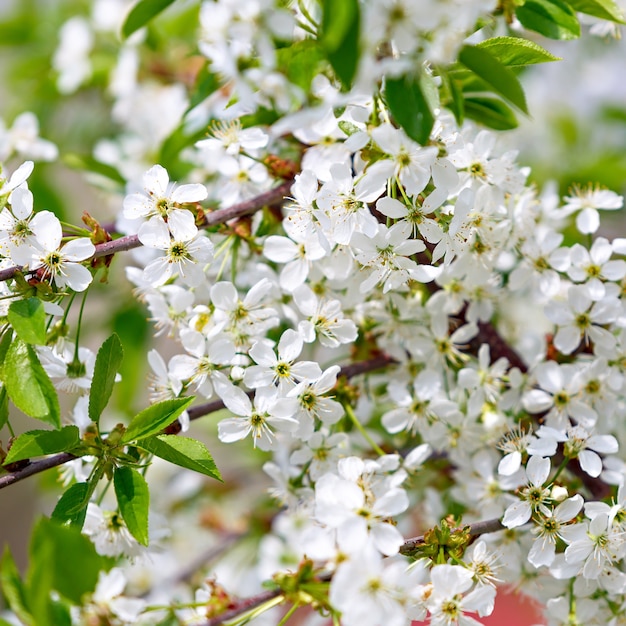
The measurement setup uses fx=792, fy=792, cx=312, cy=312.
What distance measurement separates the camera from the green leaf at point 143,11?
0.90 m

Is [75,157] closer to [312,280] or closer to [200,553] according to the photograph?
[312,280]

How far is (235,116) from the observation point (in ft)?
2.75

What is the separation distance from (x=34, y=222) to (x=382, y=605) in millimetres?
447

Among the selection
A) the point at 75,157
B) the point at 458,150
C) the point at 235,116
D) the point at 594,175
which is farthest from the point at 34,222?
the point at 594,175

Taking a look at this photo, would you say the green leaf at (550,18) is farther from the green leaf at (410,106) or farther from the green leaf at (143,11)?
the green leaf at (143,11)

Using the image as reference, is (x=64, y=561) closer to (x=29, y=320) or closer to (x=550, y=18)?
(x=29, y=320)

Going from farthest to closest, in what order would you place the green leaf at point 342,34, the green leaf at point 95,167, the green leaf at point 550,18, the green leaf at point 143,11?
the green leaf at point 95,167 < the green leaf at point 143,11 < the green leaf at point 550,18 < the green leaf at point 342,34

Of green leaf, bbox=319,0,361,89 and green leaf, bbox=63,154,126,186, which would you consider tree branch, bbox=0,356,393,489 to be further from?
green leaf, bbox=63,154,126,186

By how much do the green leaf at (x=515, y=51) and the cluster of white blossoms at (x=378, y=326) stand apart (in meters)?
0.08

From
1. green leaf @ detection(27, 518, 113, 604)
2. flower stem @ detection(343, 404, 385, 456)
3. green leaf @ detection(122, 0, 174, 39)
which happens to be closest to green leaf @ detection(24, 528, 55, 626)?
green leaf @ detection(27, 518, 113, 604)

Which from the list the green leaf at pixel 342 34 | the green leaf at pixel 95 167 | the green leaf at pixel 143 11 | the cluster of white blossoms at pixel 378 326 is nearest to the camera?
the green leaf at pixel 342 34

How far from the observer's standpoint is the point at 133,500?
71cm

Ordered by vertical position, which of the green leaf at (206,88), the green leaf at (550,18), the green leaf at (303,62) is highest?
the green leaf at (303,62)

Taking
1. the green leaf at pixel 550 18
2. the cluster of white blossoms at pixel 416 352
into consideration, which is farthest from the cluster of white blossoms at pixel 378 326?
the green leaf at pixel 550 18
